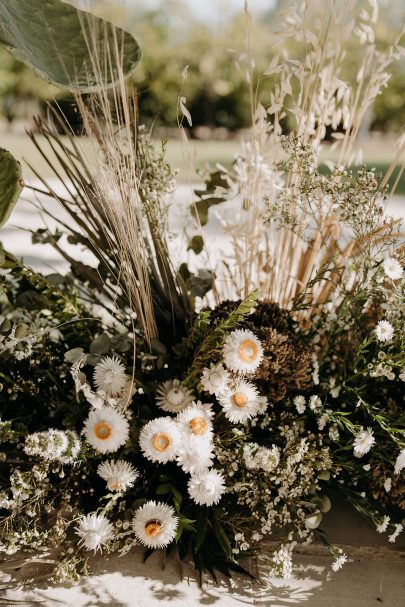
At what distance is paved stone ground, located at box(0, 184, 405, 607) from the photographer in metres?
1.38

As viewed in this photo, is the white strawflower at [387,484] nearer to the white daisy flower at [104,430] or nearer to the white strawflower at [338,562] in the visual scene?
the white strawflower at [338,562]

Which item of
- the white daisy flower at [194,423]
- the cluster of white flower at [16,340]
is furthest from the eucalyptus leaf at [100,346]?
the white daisy flower at [194,423]

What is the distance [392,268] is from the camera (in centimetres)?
142

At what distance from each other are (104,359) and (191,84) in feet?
42.0

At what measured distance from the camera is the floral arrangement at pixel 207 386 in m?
1.39

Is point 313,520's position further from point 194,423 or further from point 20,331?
point 20,331

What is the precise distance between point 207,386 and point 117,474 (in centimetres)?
26

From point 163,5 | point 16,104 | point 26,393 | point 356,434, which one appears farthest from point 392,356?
point 163,5

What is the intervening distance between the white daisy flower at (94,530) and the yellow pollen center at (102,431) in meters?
0.15

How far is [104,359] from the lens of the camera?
151 centimetres

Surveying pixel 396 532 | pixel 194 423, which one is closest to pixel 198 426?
pixel 194 423

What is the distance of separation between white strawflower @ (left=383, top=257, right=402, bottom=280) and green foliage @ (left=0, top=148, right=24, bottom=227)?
78cm

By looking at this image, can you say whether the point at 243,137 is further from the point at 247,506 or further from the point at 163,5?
the point at 163,5

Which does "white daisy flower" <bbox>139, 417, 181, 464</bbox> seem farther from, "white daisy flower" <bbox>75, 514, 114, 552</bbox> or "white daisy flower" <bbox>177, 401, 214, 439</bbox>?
"white daisy flower" <bbox>75, 514, 114, 552</bbox>
